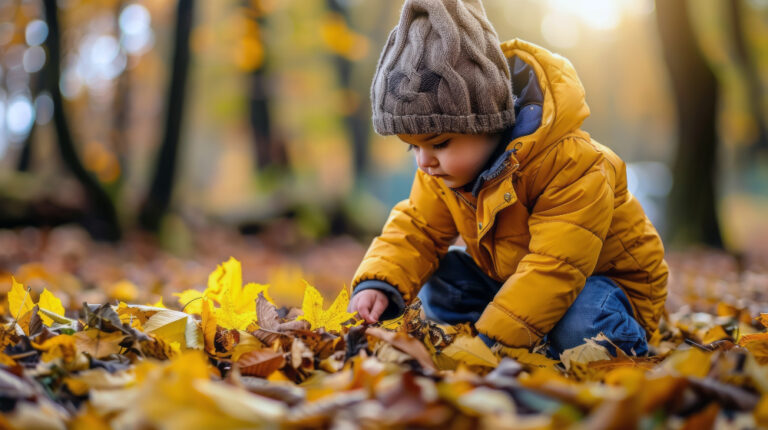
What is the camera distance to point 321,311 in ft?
6.07

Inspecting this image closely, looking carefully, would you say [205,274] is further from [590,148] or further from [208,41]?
[208,41]

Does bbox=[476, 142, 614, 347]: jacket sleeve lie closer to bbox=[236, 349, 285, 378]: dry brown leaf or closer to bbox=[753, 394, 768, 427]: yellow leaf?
bbox=[236, 349, 285, 378]: dry brown leaf

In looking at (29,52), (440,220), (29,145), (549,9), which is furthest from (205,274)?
(549,9)

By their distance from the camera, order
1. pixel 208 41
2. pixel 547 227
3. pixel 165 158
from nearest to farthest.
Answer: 1. pixel 547 227
2. pixel 165 158
3. pixel 208 41

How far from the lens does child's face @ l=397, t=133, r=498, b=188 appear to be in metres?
2.05

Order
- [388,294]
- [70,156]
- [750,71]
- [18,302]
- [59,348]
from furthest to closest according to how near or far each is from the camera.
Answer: [750,71]
[70,156]
[388,294]
[18,302]
[59,348]

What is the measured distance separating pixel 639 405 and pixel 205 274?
170 inches

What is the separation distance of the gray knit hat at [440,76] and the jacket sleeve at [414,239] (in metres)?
0.47

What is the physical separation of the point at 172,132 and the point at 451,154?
5371 millimetres

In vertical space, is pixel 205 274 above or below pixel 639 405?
below

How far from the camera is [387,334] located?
1598 mm

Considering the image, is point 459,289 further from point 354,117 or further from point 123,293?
point 354,117

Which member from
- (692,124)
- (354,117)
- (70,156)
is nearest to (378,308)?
(70,156)

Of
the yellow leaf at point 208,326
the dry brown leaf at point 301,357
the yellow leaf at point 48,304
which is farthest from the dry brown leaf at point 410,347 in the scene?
the yellow leaf at point 48,304
